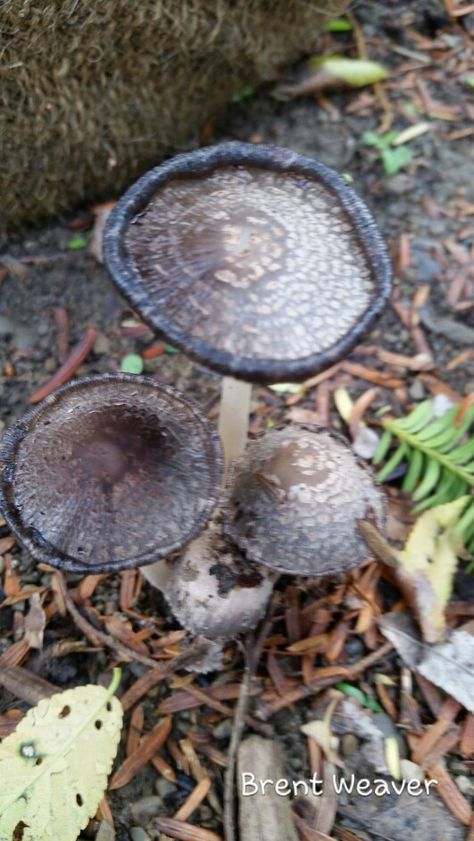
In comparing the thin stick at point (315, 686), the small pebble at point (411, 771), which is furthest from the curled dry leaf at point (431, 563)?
the small pebble at point (411, 771)

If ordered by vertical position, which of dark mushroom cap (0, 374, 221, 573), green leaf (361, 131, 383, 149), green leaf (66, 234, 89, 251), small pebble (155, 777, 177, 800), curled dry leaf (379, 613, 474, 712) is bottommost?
small pebble (155, 777, 177, 800)

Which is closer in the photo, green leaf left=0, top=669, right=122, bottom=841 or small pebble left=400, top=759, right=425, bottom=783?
green leaf left=0, top=669, right=122, bottom=841

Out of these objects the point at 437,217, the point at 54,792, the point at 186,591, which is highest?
the point at 437,217

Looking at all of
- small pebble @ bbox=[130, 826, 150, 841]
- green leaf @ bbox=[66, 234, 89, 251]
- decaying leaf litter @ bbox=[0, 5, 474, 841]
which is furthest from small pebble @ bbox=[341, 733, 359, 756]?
green leaf @ bbox=[66, 234, 89, 251]

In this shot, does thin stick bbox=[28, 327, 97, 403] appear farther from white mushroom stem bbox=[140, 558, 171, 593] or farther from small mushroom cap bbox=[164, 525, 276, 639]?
small mushroom cap bbox=[164, 525, 276, 639]

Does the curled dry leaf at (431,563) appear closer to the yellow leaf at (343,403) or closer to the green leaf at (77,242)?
the yellow leaf at (343,403)

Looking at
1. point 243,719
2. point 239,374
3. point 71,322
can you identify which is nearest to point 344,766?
point 243,719

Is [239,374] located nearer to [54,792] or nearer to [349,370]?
[54,792]
